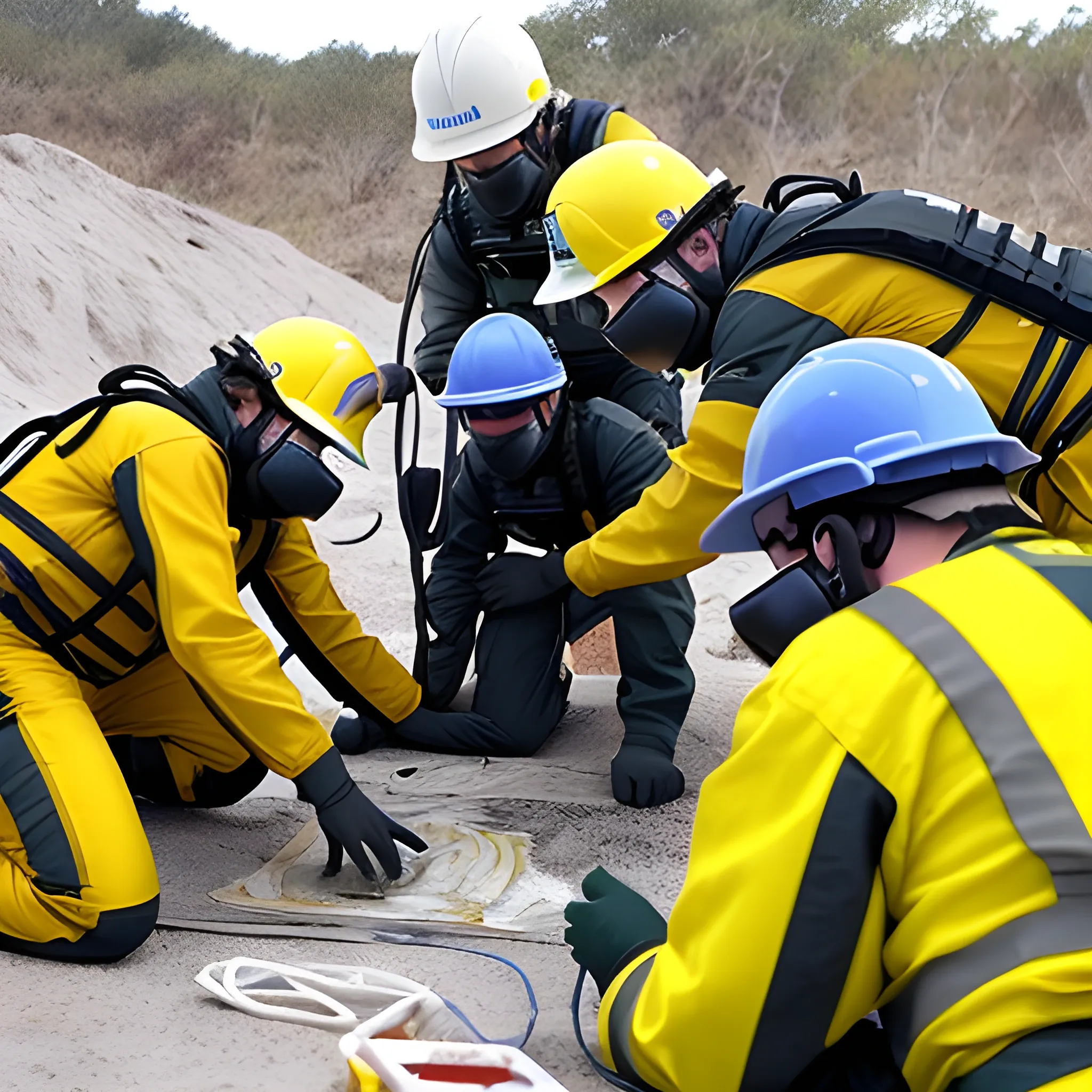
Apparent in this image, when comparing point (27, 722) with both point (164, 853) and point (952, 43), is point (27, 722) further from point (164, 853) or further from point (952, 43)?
point (952, 43)

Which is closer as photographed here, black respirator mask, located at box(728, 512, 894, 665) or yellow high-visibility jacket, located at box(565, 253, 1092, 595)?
black respirator mask, located at box(728, 512, 894, 665)

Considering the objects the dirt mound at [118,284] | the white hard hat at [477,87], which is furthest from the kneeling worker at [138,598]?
the dirt mound at [118,284]

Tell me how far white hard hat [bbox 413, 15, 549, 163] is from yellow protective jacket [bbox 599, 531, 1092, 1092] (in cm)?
283

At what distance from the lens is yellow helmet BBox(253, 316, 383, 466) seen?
2.70 m

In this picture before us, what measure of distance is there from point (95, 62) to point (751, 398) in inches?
520

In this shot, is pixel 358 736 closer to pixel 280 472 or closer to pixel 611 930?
pixel 280 472

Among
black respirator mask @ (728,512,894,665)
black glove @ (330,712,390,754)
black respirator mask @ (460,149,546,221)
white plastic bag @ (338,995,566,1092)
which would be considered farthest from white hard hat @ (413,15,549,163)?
white plastic bag @ (338,995,566,1092)

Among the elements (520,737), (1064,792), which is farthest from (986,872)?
(520,737)

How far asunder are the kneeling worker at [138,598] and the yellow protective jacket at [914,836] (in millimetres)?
1416

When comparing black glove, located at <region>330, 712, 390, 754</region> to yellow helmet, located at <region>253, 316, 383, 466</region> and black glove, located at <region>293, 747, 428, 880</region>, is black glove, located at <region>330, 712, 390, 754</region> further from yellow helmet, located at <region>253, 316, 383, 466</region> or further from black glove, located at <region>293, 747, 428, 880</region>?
yellow helmet, located at <region>253, 316, 383, 466</region>

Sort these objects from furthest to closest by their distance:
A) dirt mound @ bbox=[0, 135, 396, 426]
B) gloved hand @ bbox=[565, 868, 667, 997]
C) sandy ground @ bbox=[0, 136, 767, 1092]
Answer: dirt mound @ bbox=[0, 135, 396, 426], sandy ground @ bbox=[0, 136, 767, 1092], gloved hand @ bbox=[565, 868, 667, 997]

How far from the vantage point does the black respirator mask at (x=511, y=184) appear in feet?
12.1

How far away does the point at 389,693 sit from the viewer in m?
3.26

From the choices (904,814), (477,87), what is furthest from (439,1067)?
(477,87)
